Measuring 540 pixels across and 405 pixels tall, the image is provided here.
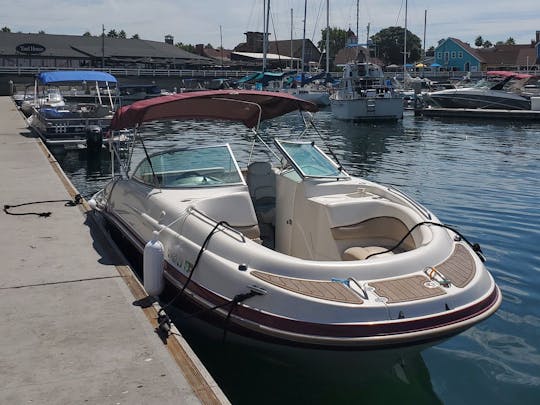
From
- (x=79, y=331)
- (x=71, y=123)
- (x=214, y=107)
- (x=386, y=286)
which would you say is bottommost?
(x=79, y=331)

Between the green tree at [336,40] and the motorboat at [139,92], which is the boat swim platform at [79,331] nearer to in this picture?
the motorboat at [139,92]

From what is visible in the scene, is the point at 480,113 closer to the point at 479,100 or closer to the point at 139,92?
the point at 479,100

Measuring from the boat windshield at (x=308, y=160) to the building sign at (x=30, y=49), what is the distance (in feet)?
228

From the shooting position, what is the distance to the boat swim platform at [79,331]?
176 inches

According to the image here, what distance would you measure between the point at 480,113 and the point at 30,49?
5172 centimetres

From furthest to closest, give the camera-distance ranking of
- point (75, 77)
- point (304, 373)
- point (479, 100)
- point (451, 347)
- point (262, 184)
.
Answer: point (479, 100)
point (75, 77)
point (262, 184)
point (451, 347)
point (304, 373)

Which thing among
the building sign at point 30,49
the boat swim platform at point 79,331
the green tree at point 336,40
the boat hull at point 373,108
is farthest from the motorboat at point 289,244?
the green tree at point 336,40

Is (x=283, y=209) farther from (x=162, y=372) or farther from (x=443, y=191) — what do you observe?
(x=443, y=191)

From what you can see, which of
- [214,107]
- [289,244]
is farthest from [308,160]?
[214,107]

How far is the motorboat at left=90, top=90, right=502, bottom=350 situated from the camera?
16.8 ft

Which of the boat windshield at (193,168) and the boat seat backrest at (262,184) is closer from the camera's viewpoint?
the boat windshield at (193,168)

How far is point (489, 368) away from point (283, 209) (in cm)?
301

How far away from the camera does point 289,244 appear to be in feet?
24.9

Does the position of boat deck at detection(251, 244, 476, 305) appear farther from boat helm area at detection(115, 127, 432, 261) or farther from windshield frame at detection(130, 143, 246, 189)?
windshield frame at detection(130, 143, 246, 189)
